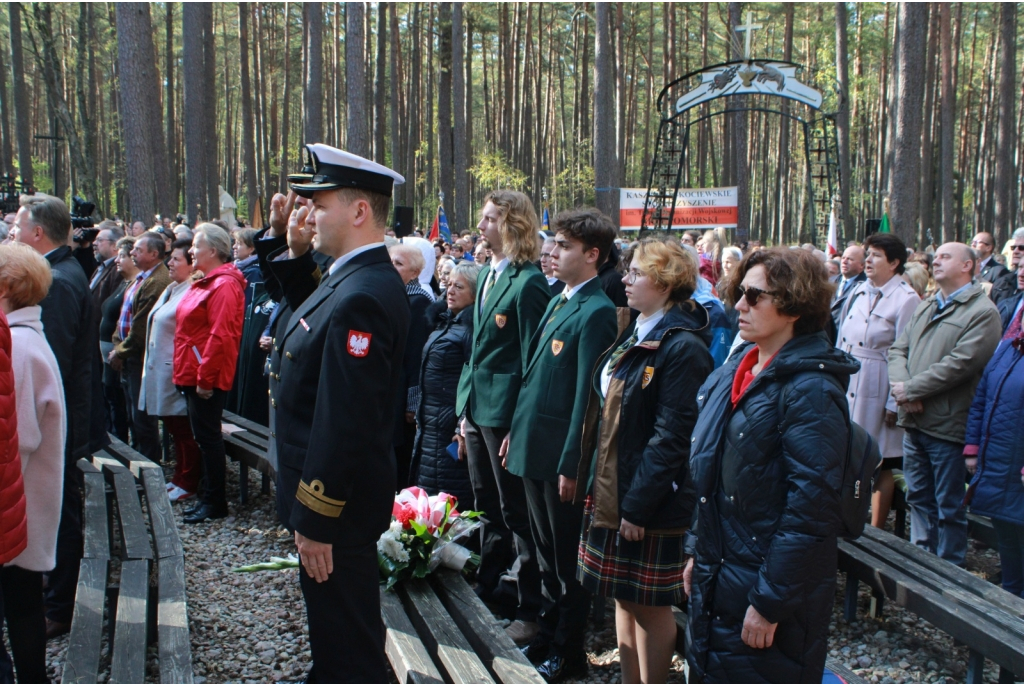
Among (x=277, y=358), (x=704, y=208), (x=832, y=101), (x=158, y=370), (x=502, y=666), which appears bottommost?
(x=502, y=666)

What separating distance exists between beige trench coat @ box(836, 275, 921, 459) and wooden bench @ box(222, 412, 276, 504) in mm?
4111

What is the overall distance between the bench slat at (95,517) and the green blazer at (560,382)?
6.99 feet

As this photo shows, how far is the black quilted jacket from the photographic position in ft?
7.67

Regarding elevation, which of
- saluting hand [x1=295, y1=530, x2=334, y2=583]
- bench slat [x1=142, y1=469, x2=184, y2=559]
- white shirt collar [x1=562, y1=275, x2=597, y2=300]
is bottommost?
bench slat [x1=142, y1=469, x2=184, y2=559]

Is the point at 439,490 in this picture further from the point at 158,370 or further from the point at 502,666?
the point at 158,370

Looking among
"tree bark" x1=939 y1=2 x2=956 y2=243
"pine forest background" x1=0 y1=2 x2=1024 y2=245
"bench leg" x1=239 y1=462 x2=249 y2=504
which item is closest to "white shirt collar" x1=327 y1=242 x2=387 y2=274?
"bench leg" x1=239 y1=462 x2=249 y2=504

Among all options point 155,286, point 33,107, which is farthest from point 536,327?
point 33,107

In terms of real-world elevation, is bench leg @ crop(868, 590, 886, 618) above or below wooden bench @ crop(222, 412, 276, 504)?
below

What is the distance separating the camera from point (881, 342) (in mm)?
5531

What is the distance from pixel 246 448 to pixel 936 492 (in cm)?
472

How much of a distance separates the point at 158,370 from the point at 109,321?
62.0 inches

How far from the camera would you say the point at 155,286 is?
6703 mm

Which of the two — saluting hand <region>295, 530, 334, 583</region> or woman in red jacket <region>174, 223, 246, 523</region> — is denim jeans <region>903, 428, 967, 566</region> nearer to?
saluting hand <region>295, 530, 334, 583</region>

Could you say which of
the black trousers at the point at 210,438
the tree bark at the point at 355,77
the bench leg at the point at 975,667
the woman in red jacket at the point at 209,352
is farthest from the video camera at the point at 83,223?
the bench leg at the point at 975,667
